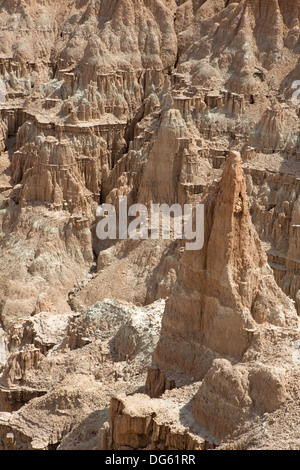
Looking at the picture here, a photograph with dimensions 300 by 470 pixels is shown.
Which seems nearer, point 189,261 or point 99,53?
point 189,261

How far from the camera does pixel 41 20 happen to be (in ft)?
219

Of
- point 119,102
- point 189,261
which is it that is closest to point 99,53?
point 119,102

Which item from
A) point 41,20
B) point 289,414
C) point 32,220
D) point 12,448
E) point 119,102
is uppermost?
point 41,20

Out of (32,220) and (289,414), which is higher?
(32,220)

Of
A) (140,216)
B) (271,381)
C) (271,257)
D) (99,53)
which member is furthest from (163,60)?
(271,381)

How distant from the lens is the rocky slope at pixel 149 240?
80.7ft

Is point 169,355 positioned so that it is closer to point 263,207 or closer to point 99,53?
point 263,207

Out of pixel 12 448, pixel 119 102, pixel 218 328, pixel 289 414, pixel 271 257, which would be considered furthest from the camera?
pixel 119 102

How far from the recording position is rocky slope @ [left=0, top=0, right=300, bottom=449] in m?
24.6

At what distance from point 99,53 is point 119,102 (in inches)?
149

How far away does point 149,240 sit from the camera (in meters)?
47.2

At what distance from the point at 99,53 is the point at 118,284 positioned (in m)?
19.4

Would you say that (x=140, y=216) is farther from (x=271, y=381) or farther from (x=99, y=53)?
(x=271, y=381)

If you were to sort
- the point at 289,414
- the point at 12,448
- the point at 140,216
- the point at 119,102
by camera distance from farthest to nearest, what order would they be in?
the point at 119,102, the point at 140,216, the point at 12,448, the point at 289,414
